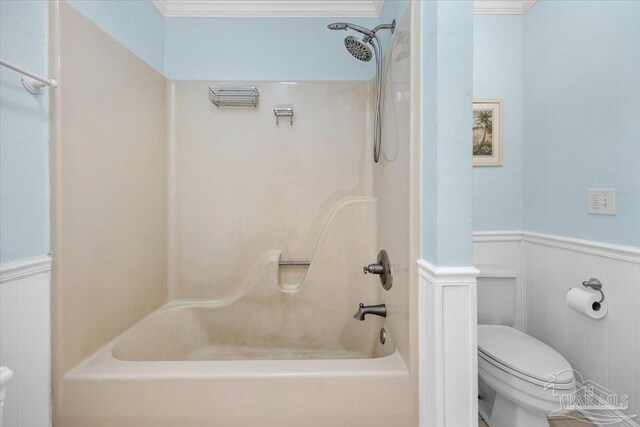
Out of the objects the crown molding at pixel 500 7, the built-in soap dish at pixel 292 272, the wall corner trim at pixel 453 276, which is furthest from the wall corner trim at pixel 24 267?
the crown molding at pixel 500 7

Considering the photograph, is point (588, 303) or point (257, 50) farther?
point (257, 50)

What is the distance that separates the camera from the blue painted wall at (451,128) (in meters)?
0.94

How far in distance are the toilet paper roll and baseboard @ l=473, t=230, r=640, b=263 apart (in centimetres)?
22

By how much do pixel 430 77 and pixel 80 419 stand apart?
1.70m

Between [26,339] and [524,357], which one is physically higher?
[26,339]

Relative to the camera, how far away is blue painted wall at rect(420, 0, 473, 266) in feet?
3.09

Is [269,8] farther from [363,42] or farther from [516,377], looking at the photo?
[516,377]

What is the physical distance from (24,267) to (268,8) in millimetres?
1868

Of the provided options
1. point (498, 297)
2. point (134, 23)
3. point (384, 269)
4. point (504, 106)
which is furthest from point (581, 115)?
point (134, 23)

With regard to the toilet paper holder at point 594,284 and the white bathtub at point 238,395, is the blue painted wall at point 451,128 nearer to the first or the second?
the white bathtub at point 238,395

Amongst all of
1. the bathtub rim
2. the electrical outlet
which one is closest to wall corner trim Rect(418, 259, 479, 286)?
the bathtub rim

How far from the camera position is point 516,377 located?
1261 mm

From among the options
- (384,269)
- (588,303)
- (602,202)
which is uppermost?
(602,202)

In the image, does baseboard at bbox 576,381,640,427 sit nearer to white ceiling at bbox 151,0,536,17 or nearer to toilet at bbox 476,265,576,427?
toilet at bbox 476,265,576,427
